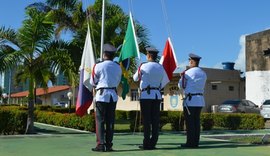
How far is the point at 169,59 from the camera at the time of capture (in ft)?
34.2

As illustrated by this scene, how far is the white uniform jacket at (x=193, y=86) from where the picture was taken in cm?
921

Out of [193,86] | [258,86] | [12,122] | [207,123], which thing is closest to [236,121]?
A: [207,123]

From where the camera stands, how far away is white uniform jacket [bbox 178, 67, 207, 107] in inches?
363

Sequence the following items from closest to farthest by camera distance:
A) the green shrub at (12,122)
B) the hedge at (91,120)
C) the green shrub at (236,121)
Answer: the green shrub at (12,122) → the hedge at (91,120) → the green shrub at (236,121)

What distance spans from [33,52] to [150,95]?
6.15 meters

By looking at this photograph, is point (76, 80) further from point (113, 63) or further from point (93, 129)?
point (113, 63)

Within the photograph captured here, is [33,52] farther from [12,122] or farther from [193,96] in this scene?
[193,96]

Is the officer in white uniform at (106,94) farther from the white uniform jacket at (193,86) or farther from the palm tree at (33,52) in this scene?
the palm tree at (33,52)

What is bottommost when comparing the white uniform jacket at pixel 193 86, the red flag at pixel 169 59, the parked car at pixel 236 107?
the parked car at pixel 236 107

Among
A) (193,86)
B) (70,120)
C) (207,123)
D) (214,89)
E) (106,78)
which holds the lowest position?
(207,123)

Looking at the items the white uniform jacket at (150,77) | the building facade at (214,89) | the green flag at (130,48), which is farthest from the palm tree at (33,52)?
the building facade at (214,89)

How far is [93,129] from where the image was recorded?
1448 cm

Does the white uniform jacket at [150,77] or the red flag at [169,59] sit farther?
the red flag at [169,59]

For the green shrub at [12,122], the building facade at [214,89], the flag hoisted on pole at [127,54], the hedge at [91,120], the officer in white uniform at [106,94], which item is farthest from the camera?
the building facade at [214,89]
